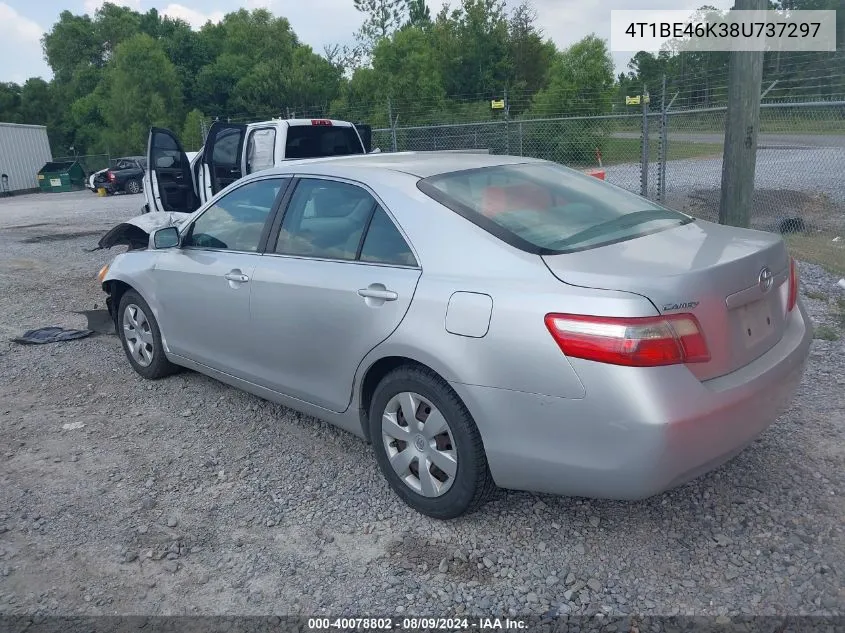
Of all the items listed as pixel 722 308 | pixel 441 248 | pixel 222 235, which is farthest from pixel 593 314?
pixel 222 235

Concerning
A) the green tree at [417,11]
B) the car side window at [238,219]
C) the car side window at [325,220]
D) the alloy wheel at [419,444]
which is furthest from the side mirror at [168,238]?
the green tree at [417,11]

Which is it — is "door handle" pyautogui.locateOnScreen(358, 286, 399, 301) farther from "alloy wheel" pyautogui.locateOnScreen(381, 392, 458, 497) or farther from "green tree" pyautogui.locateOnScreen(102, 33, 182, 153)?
"green tree" pyautogui.locateOnScreen(102, 33, 182, 153)

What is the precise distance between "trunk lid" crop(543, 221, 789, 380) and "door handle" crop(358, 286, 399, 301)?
73cm

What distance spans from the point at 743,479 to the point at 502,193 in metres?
1.81

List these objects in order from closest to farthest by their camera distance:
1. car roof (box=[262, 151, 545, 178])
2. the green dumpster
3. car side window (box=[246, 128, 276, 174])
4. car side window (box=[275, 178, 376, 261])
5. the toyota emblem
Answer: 1. the toyota emblem
2. car side window (box=[275, 178, 376, 261])
3. car roof (box=[262, 151, 545, 178])
4. car side window (box=[246, 128, 276, 174])
5. the green dumpster

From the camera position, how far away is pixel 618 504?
3363 mm

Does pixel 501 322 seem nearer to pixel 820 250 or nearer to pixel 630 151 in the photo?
pixel 820 250

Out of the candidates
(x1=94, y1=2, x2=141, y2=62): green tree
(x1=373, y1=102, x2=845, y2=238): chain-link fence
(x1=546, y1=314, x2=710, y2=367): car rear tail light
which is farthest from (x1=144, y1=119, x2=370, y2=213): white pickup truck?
(x1=94, y1=2, x2=141, y2=62): green tree

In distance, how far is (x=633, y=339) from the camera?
257 cm

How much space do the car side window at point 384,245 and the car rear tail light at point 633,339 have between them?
2.95 feet

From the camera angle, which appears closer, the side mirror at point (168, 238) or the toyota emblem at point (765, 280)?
the toyota emblem at point (765, 280)

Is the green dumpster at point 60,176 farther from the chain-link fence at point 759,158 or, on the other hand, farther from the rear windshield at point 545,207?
the rear windshield at point 545,207

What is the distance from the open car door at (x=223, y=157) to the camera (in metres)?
9.72

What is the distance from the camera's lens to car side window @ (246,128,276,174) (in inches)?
375
